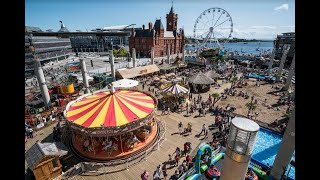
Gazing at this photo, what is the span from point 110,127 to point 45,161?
4.45 metres

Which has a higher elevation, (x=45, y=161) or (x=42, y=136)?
(x=45, y=161)

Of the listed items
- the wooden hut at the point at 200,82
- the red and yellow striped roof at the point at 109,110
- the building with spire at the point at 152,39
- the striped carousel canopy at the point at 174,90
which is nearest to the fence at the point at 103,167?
the red and yellow striped roof at the point at 109,110

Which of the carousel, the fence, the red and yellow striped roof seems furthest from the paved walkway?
the fence

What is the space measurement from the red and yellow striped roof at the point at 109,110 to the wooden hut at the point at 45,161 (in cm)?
256

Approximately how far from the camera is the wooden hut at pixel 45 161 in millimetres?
11430

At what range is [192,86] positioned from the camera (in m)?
31.2

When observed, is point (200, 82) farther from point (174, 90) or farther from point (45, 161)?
point (45, 161)

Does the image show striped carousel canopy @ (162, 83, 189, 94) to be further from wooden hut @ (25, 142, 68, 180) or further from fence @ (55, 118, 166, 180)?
wooden hut @ (25, 142, 68, 180)

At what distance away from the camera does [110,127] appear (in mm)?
13422

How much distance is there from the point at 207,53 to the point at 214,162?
49894 millimetres

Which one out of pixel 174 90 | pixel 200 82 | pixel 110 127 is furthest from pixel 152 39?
pixel 110 127

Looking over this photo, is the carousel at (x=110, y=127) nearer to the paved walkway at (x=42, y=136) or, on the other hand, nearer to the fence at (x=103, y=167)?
the fence at (x=103, y=167)

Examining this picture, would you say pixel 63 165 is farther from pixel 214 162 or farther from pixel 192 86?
pixel 192 86

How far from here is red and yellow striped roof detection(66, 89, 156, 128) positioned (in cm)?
1418
